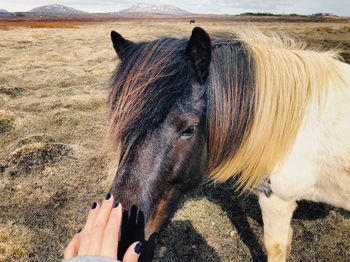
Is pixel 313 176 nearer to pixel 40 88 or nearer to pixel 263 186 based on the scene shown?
pixel 263 186

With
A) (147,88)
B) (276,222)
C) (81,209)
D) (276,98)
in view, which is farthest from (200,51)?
(81,209)

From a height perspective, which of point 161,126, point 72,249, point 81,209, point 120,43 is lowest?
point 81,209

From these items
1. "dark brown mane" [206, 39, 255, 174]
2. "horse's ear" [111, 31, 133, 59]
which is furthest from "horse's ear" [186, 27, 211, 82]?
"horse's ear" [111, 31, 133, 59]

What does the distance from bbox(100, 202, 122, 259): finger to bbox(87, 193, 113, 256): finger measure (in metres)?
0.02

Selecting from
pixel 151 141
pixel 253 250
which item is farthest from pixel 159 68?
pixel 253 250

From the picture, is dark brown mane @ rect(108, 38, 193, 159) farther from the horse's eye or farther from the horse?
the horse's eye

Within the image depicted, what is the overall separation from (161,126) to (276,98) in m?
0.90

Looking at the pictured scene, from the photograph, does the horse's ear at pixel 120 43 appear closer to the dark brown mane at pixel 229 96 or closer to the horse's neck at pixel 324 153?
the dark brown mane at pixel 229 96

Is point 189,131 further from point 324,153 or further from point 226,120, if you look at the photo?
point 324,153

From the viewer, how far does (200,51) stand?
1.98 m

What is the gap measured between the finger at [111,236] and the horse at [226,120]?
542 mm

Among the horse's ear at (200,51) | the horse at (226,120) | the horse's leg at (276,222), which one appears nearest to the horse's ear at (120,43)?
the horse at (226,120)

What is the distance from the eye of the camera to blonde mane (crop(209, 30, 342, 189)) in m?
2.30

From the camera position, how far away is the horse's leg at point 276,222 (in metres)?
2.72
